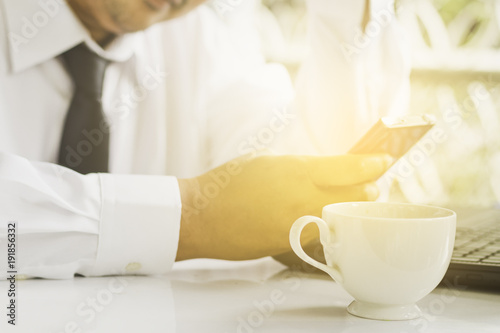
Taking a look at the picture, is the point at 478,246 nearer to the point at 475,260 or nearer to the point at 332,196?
the point at 475,260

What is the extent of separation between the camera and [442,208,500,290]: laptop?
59cm

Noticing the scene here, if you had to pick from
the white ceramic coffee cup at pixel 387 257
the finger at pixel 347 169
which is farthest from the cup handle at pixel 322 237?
the finger at pixel 347 169

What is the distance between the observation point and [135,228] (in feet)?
2.19

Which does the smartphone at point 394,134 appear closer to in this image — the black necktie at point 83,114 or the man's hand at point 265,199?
the man's hand at point 265,199

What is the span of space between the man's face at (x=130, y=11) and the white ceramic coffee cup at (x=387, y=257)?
1.77 ft

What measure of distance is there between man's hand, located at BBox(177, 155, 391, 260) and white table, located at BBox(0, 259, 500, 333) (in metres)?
0.04

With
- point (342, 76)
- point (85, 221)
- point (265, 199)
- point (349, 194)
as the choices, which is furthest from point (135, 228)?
point (342, 76)

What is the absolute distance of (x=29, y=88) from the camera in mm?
863

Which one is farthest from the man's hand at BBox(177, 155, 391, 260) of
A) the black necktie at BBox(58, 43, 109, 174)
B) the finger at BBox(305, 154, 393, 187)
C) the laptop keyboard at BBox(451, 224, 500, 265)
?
the black necktie at BBox(58, 43, 109, 174)

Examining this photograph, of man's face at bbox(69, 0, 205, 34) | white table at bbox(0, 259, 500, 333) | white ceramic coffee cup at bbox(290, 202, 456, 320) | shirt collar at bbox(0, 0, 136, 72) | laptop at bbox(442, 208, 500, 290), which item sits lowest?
white table at bbox(0, 259, 500, 333)

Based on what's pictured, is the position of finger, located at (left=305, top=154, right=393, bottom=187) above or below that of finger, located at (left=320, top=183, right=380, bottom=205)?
above

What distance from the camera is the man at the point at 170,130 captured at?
25.9 inches

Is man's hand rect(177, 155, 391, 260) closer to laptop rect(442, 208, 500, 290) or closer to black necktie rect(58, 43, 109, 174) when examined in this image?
laptop rect(442, 208, 500, 290)

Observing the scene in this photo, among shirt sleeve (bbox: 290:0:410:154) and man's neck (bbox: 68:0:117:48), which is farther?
shirt sleeve (bbox: 290:0:410:154)
